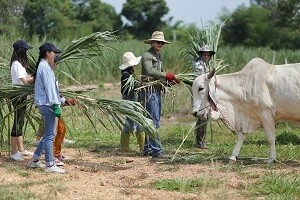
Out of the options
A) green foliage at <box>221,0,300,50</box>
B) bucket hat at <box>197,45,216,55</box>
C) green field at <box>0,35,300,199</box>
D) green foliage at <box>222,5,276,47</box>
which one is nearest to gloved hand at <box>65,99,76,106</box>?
green field at <box>0,35,300,199</box>

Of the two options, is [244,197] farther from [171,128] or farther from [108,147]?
[171,128]

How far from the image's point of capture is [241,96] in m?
8.62

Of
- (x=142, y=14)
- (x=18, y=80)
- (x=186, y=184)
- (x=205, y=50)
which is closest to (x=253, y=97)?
(x=205, y=50)

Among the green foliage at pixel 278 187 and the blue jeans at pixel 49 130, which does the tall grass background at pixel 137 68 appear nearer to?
the blue jeans at pixel 49 130

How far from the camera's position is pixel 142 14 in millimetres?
44812

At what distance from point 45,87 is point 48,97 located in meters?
0.13

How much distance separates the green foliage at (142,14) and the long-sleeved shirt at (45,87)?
1445 inches

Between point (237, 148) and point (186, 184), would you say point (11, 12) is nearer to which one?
point (237, 148)

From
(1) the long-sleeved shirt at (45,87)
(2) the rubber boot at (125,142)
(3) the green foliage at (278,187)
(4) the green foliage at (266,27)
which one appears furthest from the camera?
(4) the green foliage at (266,27)

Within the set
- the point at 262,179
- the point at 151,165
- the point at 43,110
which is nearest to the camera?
the point at 262,179

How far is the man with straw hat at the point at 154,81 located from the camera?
8.88 m

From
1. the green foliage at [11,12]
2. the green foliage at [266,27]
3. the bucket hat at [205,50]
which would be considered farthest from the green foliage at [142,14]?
the bucket hat at [205,50]

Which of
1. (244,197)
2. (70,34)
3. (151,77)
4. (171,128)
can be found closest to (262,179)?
(244,197)

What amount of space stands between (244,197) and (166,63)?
17.7m
